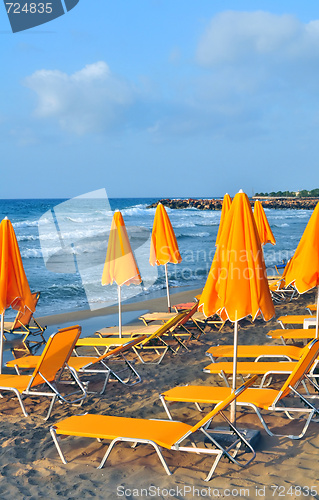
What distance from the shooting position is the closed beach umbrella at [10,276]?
5.68 meters

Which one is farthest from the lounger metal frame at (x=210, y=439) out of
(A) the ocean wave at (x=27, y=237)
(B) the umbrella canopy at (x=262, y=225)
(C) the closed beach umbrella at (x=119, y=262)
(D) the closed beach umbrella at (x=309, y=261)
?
(A) the ocean wave at (x=27, y=237)

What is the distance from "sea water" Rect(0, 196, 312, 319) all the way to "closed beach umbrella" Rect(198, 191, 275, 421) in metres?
9.56

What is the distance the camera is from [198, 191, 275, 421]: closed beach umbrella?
3967mm

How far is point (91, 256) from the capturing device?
2856cm

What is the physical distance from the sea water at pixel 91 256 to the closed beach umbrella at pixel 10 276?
7.11 meters

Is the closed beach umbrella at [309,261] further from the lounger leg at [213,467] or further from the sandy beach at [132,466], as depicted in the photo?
the lounger leg at [213,467]

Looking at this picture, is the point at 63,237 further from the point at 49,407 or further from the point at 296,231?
the point at 49,407

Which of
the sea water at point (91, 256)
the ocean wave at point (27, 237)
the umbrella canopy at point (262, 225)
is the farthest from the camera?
the ocean wave at point (27, 237)

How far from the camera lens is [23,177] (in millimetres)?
58062

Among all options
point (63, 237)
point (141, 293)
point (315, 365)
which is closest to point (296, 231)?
point (63, 237)

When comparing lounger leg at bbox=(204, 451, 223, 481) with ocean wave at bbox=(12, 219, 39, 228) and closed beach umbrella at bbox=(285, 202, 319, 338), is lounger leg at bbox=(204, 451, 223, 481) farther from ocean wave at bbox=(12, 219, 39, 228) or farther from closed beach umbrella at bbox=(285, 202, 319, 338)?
ocean wave at bbox=(12, 219, 39, 228)

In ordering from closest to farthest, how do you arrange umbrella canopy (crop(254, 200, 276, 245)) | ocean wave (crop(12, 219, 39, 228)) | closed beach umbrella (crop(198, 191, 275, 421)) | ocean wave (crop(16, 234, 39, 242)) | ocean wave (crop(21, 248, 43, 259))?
closed beach umbrella (crop(198, 191, 275, 421)) < umbrella canopy (crop(254, 200, 276, 245)) < ocean wave (crop(21, 248, 43, 259)) < ocean wave (crop(16, 234, 39, 242)) < ocean wave (crop(12, 219, 39, 228))

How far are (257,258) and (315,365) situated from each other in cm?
212

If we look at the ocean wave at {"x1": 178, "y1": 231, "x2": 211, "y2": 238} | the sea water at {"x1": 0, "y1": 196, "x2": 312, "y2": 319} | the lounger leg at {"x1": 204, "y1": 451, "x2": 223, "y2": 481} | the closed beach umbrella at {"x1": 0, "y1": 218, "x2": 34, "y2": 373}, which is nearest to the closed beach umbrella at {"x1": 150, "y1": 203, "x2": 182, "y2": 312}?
the closed beach umbrella at {"x1": 0, "y1": 218, "x2": 34, "y2": 373}
